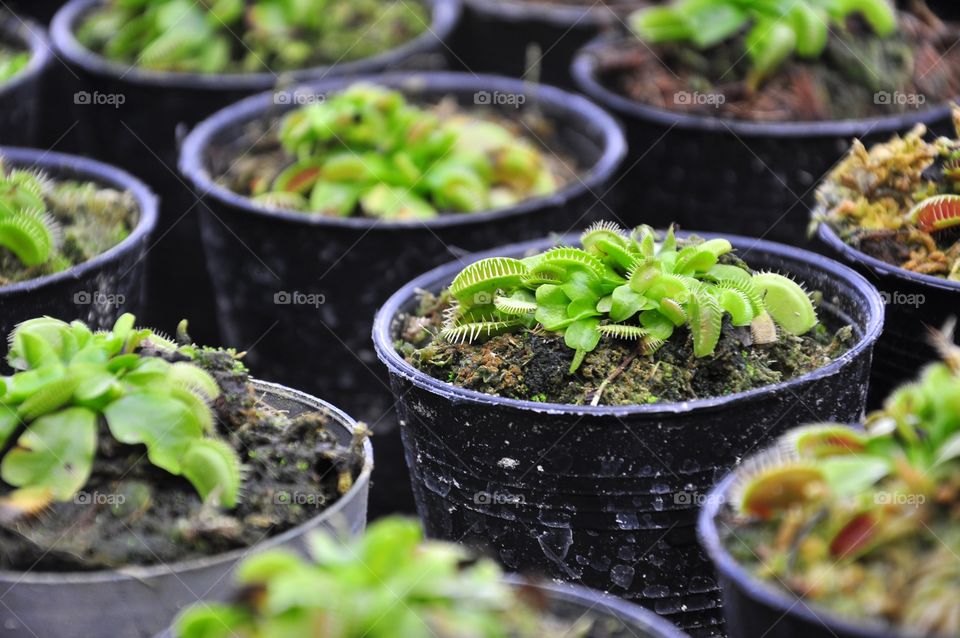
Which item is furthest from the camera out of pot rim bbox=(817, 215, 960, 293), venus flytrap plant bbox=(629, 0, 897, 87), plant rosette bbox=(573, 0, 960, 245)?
venus flytrap plant bbox=(629, 0, 897, 87)

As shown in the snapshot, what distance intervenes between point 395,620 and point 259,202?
226 centimetres

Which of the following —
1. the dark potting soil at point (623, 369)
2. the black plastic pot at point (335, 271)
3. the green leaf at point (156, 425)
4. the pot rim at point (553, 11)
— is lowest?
the black plastic pot at point (335, 271)

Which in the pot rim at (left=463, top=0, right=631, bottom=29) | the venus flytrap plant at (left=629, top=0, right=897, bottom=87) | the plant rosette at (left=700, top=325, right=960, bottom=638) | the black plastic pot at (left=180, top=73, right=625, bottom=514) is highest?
the venus flytrap plant at (left=629, top=0, right=897, bottom=87)

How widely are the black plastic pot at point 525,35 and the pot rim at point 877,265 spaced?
7.53ft

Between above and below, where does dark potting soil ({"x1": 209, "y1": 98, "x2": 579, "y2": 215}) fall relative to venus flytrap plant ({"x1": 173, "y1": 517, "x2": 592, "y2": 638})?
below

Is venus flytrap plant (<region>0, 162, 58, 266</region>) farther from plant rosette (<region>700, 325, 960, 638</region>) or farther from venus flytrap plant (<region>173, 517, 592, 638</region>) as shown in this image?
plant rosette (<region>700, 325, 960, 638</region>)

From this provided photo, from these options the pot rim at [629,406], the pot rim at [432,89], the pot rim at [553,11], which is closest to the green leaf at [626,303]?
the pot rim at [629,406]

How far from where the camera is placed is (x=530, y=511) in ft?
7.70

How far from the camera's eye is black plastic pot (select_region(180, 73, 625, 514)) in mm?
3322

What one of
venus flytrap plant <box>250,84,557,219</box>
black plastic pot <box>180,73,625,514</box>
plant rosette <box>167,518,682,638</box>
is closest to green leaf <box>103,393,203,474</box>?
plant rosette <box>167,518,682,638</box>

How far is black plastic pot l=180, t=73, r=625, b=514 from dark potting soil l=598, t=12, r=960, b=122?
0.49m

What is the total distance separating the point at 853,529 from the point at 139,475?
1183 mm

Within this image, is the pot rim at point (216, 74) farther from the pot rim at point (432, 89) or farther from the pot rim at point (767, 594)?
the pot rim at point (767, 594)

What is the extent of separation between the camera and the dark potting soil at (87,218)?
3.15 meters
